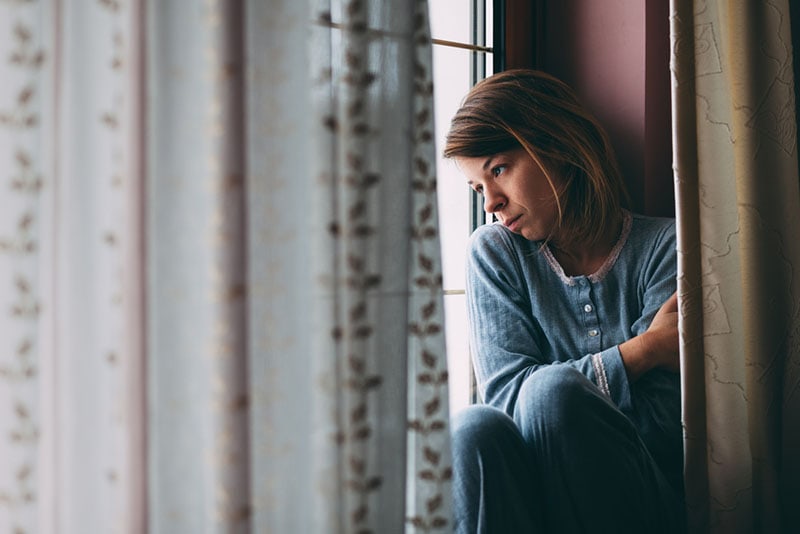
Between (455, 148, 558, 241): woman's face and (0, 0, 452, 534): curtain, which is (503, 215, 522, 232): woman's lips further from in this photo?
(0, 0, 452, 534): curtain

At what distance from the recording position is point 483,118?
145 cm

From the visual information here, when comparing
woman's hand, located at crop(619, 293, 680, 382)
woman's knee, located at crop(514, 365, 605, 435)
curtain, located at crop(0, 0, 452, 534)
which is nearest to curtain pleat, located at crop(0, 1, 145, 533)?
curtain, located at crop(0, 0, 452, 534)

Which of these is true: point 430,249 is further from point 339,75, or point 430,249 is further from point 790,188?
point 790,188

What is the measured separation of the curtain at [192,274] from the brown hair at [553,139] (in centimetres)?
53

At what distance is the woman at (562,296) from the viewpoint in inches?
47.8

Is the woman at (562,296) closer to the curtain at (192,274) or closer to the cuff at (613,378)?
the cuff at (613,378)

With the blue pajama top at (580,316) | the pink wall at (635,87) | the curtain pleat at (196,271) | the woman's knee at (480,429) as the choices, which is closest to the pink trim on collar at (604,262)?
the blue pajama top at (580,316)

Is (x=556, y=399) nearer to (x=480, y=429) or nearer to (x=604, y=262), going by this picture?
(x=480, y=429)

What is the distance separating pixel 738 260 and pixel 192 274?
37.7 inches

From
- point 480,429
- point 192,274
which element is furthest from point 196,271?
Answer: point 480,429

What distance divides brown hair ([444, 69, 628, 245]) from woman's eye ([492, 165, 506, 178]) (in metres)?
0.03

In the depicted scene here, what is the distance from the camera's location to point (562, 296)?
1.48m

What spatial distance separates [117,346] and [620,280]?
97 centimetres

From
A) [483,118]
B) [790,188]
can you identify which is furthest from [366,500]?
[790,188]
